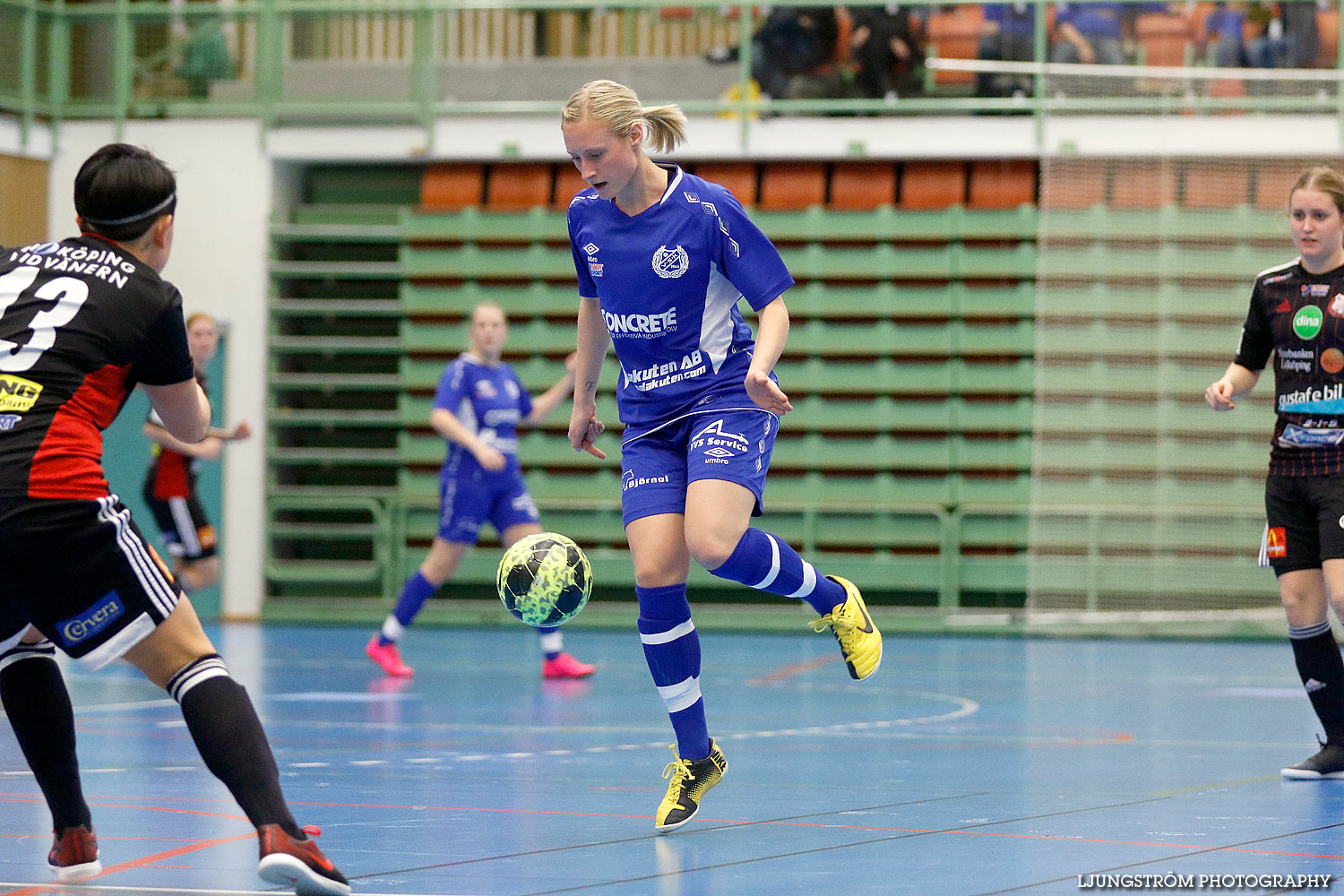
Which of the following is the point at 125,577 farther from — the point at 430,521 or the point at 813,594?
the point at 430,521

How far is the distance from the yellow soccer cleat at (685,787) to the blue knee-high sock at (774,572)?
0.50 m

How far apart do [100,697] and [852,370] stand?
24.9 ft

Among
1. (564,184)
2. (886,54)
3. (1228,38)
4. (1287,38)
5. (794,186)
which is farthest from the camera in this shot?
(564,184)

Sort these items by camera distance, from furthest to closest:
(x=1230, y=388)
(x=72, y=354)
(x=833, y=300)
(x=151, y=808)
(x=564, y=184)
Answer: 1. (x=564, y=184)
2. (x=833, y=300)
3. (x=1230, y=388)
4. (x=151, y=808)
5. (x=72, y=354)

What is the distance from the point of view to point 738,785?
5.59 metres

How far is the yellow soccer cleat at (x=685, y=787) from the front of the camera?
15.2 feet

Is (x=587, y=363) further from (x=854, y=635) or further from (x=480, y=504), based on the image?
(x=480, y=504)

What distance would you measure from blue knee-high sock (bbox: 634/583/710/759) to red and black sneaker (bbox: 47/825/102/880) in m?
1.61

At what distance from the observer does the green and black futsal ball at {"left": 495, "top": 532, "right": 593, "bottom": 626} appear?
18.0ft

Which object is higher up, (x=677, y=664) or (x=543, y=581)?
(x=543, y=581)

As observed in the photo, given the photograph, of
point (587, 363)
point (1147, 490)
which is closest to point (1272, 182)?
point (1147, 490)

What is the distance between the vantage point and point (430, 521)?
1483 cm

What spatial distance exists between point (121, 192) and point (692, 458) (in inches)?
70.4

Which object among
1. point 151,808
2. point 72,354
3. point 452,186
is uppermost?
point 452,186
